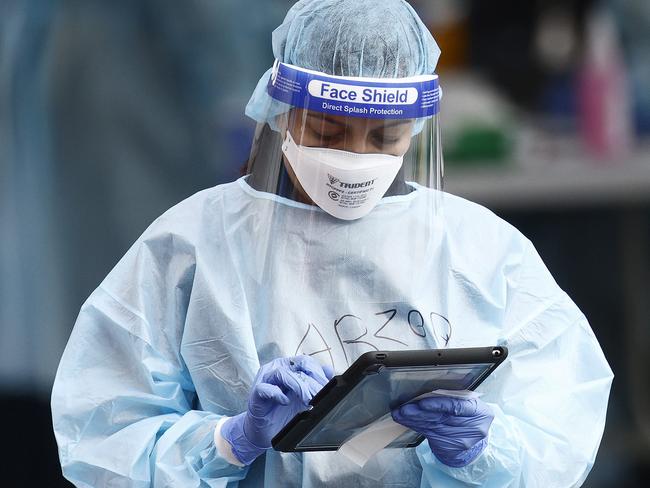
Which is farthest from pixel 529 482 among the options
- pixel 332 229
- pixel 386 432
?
pixel 332 229

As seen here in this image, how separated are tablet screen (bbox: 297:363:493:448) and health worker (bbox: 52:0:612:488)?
0.05 meters

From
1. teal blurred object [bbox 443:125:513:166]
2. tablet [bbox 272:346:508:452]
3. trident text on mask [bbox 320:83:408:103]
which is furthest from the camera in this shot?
teal blurred object [bbox 443:125:513:166]

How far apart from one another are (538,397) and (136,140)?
81.6 inches

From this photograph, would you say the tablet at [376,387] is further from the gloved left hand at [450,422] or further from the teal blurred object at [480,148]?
the teal blurred object at [480,148]

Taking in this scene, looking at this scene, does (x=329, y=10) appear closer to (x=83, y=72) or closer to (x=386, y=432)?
(x=386, y=432)

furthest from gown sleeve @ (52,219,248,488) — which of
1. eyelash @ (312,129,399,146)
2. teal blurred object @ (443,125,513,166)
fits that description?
teal blurred object @ (443,125,513,166)

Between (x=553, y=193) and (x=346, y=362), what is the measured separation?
2421 mm

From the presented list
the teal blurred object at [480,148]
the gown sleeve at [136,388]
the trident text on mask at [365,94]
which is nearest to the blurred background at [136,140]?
the teal blurred object at [480,148]

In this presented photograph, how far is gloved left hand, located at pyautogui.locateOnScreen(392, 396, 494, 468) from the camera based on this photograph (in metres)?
1.50

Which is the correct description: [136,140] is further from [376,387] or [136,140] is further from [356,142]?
[376,387]

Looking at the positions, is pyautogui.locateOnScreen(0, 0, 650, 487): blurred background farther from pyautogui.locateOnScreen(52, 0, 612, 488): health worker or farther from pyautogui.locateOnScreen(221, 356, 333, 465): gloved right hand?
pyautogui.locateOnScreen(221, 356, 333, 465): gloved right hand

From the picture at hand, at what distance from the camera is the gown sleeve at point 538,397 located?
1607 millimetres

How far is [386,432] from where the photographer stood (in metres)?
1.57

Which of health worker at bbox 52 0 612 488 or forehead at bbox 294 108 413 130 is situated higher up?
forehead at bbox 294 108 413 130
